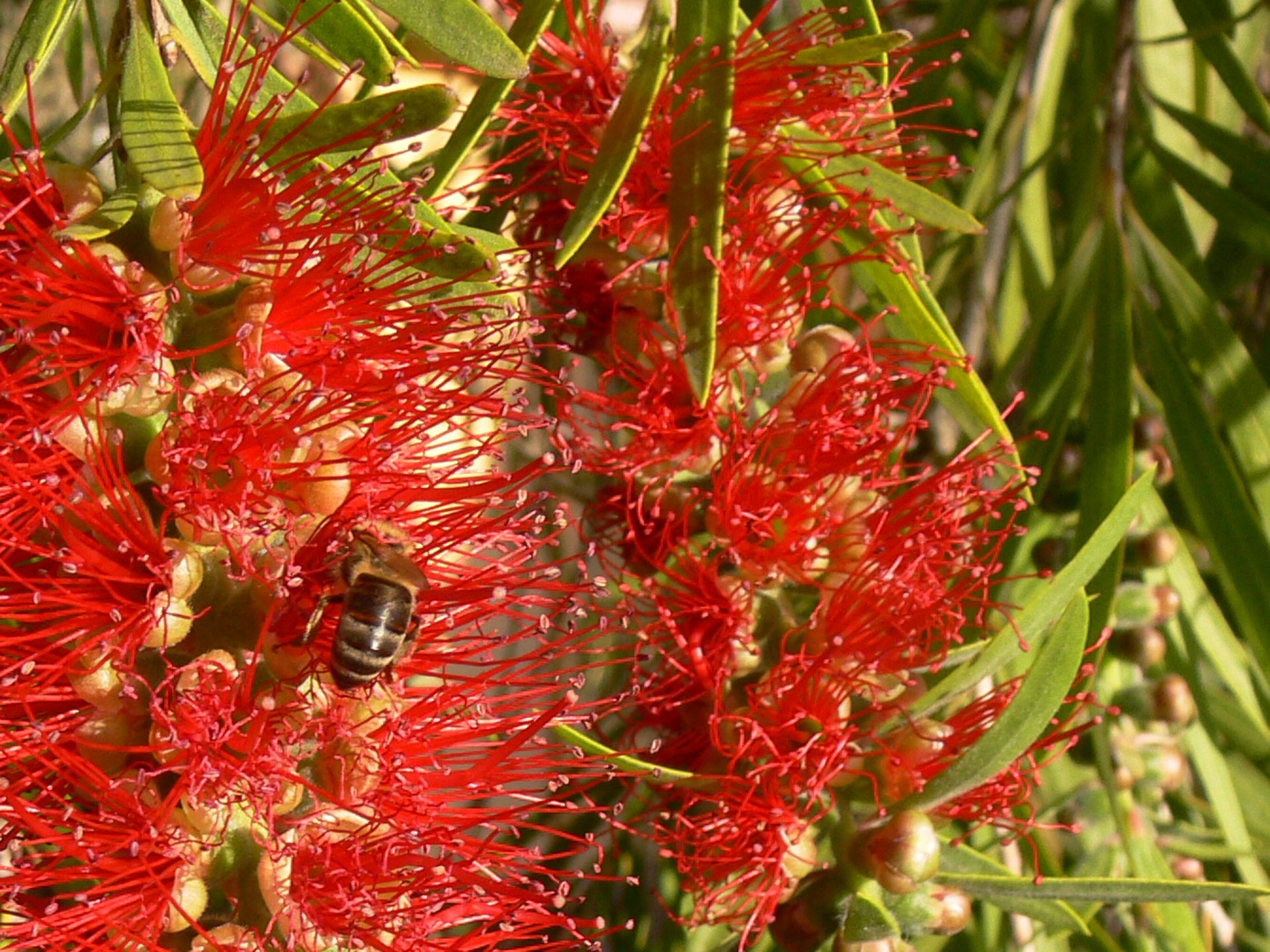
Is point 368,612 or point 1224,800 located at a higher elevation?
point 368,612

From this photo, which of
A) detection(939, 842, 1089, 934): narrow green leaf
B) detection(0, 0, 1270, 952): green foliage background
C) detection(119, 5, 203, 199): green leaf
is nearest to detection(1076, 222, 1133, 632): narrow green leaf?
detection(0, 0, 1270, 952): green foliage background

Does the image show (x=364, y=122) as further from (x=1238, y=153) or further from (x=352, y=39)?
(x=1238, y=153)

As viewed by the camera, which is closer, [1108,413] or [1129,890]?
[1129,890]

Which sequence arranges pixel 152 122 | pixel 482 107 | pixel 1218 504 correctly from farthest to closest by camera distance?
1. pixel 1218 504
2. pixel 482 107
3. pixel 152 122

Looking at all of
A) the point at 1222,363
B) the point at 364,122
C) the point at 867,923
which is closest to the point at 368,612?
the point at 364,122

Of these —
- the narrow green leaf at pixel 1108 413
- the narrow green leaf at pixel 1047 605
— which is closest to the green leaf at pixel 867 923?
the narrow green leaf at pixel 1047 605

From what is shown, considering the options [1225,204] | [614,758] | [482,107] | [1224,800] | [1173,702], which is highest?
[482,107]

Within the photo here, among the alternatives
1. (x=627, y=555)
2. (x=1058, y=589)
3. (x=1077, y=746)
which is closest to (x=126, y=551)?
(x=627, y=555)
